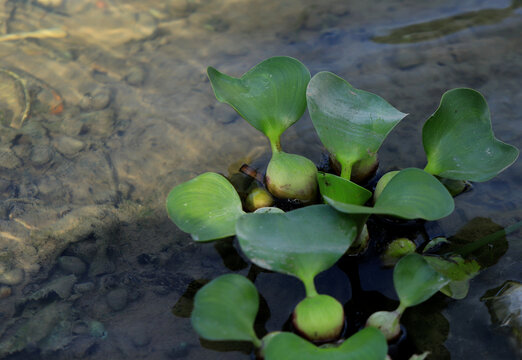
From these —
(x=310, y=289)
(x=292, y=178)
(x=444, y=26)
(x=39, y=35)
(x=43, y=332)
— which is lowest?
(x=43, y=332)

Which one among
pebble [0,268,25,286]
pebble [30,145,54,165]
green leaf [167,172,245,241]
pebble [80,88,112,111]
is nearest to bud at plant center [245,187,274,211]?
green leaf [167,172,245,241]

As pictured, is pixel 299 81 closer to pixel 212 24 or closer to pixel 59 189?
pixel 59 189

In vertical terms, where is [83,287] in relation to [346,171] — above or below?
below

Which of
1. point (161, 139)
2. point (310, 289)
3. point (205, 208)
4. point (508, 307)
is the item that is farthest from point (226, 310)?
point (161, 139)

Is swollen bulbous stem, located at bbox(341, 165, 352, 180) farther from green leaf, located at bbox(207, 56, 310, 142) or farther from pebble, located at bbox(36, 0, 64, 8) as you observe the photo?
pebble, located at bbox(36, 0, 64, 8)

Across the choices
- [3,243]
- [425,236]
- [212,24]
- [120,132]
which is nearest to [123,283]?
[3,243]

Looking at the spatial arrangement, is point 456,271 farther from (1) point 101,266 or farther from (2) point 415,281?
(1) point 101,266
